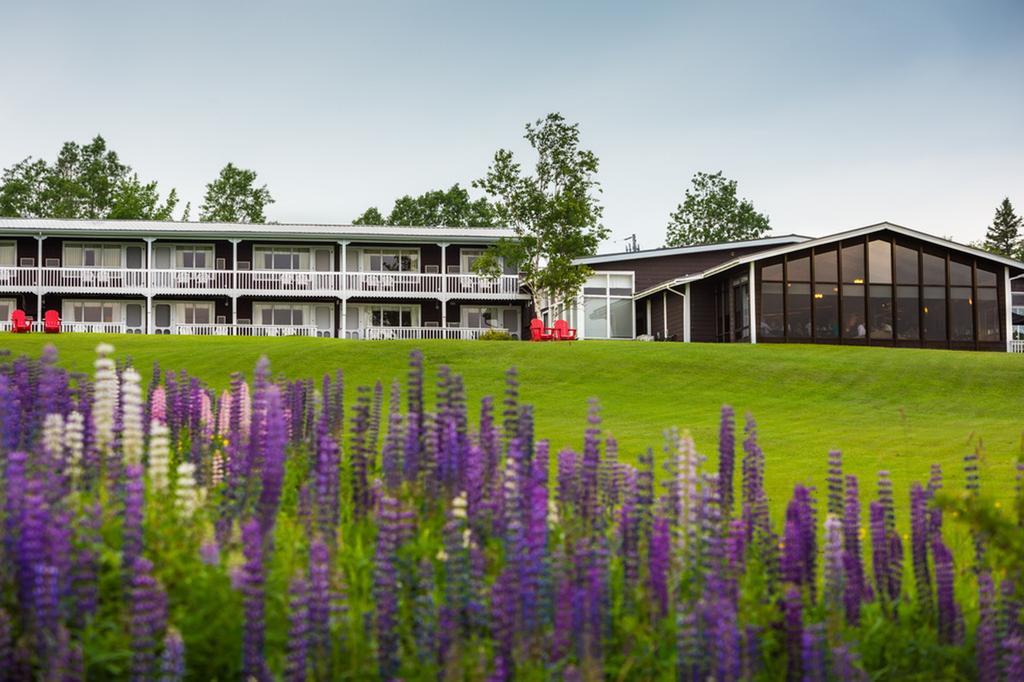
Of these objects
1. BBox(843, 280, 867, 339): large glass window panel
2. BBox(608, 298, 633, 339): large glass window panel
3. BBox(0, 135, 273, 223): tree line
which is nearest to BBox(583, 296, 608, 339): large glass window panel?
BBox(608, 298, 633, 339): large glass window panel

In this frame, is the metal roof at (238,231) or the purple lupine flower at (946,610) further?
the metal roof at (238,231)

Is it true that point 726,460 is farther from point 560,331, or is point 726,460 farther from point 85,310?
point 85,310

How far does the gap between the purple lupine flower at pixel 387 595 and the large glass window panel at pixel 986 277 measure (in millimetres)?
41418

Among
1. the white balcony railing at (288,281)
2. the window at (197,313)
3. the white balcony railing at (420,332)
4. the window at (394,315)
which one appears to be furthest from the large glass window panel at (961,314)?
the window at (197,313)

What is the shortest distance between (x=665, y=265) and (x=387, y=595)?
4408 centimetres

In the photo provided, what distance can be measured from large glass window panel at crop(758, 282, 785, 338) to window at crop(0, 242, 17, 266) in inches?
1293

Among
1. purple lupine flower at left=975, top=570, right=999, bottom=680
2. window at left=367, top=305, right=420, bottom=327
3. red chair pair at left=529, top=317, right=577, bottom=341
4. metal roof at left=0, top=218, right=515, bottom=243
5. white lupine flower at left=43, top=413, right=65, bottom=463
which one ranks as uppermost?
metal roof at left=0, top=218, right=515, bottom=243

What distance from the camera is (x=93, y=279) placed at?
46.9 meters

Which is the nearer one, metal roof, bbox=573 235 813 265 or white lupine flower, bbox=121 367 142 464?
white lupine flower, bbox=121 367 142 464

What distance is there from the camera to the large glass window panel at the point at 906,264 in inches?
1606

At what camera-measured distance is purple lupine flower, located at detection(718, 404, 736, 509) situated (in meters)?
6.00

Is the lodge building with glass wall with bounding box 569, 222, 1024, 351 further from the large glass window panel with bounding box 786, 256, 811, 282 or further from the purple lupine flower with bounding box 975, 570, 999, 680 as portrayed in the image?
the purple lupine flower with bounding box 975, 570, 999, 680

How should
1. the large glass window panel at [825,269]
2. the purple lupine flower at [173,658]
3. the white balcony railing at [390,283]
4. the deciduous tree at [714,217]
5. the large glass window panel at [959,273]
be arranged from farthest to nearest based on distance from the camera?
the deciduous tree at [714,217] < the white balcony railing at [390,283] < the large glass window panel at [959,273] < the large glass window panel at [825,269] < the purple lupine flower at [173,658]

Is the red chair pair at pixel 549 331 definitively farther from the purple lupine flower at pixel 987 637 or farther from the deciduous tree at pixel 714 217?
the deciduous tree at pixel 714 217
